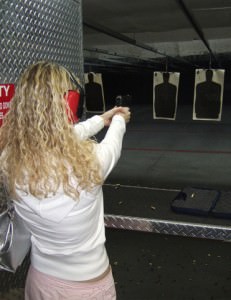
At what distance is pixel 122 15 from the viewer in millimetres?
2395

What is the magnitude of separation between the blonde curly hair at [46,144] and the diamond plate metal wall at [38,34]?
0.31m

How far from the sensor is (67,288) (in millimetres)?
983

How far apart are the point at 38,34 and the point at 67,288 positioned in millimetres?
779

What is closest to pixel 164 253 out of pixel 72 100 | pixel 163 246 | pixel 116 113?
pixel 163 246

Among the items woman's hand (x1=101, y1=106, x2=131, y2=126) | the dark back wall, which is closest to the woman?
woman's hand (x1=101, y1=106, x2=131, y2=126)

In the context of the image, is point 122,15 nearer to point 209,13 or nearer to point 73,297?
point 209,13

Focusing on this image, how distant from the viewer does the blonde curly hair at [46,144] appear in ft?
2.80

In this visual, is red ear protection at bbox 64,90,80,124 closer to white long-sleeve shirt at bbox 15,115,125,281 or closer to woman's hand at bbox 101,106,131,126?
white long-sleeve shirt at bbox 15,115,125,281

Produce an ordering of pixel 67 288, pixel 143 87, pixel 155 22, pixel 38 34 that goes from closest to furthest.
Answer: pixel 67 288, pixel 38 34, pixel 155 22, pixel 143 87

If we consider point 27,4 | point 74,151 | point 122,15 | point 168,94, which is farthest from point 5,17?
point 168,94

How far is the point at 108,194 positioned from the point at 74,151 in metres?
1.97

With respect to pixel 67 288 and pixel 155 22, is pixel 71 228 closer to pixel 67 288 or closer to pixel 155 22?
pixel 67 288

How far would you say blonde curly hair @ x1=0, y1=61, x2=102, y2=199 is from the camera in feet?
2.80

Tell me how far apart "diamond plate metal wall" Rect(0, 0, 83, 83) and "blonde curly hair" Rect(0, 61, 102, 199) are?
0.31 metres
